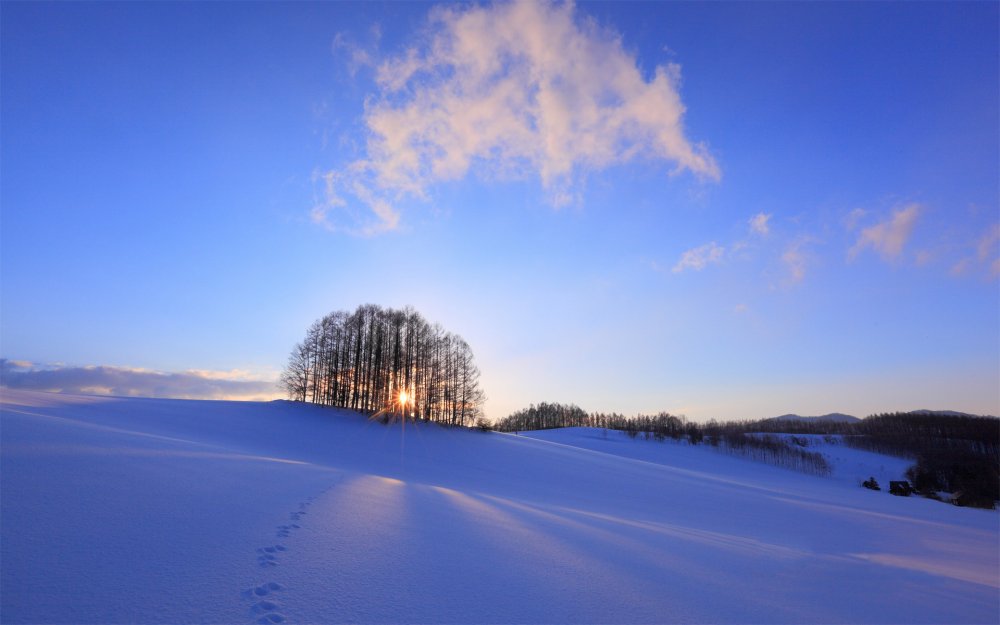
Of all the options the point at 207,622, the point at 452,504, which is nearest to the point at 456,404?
the point at 452,504

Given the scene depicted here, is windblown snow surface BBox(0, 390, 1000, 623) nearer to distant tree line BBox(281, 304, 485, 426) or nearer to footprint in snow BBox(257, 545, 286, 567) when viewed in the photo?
footprint in snow BBox(257, 545, 286, 567)

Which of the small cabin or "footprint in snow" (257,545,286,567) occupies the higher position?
"footprint in snow" (257,545,286,567)

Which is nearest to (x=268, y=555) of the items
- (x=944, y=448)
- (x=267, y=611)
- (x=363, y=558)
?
(x=363, y=558)

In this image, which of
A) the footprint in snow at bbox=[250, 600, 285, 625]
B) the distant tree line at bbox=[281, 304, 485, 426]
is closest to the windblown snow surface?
the footprint in snow at bbox=[250, 600, 285, 625]

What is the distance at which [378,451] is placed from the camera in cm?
2366

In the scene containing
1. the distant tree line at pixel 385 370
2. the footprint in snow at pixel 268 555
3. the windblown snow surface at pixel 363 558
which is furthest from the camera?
the distant tree line at pixel 385 370

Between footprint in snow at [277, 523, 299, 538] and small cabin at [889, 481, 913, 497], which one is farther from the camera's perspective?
small cabin at [889, 481, 913, 497]

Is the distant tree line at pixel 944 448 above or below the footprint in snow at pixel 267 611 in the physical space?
below

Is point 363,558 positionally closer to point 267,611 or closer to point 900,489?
point 267,611

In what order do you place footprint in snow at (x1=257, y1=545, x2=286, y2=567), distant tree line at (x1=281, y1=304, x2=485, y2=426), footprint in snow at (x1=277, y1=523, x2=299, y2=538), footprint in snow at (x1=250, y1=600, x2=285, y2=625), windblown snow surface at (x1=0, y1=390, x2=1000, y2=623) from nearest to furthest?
1. footprint in snow at (x1=250, y1=600, x2=285, y2=625)
2. windblown snow surface at (x1=0, y1=390, x2=1000, y2=623)
3. footprint in snow at (x1=257, y1=545, x2=286, y2=567)
4. footprint in snow at (x1=277, y1=523, x2=299, y2=538)
5. distant tree line at (x1=281, y1=304, x2=485, y2=426)

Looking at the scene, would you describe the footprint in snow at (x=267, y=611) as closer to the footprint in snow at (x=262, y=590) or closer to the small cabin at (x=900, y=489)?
the footprint in snow at (x=262, y=590)

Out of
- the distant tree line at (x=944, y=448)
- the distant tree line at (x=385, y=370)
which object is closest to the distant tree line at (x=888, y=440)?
the distant tree line at (x=944, y=448)

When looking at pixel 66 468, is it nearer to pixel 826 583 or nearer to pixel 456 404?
pixel 826 583

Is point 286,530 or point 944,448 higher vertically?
point 286,530
